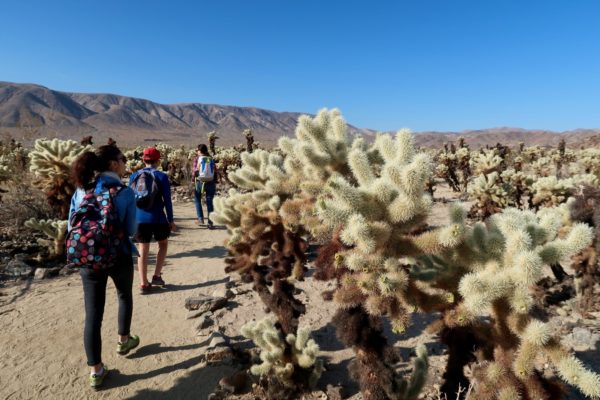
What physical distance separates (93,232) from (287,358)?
6.16 ft

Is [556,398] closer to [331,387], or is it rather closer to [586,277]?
[331,387]

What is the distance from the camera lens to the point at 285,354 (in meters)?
2.93

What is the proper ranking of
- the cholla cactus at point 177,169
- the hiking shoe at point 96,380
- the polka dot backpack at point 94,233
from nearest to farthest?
the polka dot backpack at point 94,233 → the hiking shoe at point 96,380 → the cholla cactus at point 177,169

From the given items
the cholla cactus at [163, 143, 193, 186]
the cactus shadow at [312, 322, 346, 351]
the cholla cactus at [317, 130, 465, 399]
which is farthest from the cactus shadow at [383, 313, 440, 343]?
the cholla cactus at [163, 143, 193, 186]

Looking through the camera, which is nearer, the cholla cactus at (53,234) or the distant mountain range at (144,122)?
the cholla cactus at (53,234)

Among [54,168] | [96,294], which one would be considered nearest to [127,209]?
[96,294]

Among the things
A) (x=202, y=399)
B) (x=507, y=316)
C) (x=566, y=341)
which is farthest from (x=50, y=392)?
(x=566, y=341)

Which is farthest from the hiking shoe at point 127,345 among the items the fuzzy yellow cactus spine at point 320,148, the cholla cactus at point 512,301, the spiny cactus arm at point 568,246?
the spiny cactus arm at point 568,246

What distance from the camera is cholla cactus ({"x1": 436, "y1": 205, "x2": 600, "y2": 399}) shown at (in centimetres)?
178

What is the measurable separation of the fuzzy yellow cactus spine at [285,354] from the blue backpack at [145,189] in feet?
7.94

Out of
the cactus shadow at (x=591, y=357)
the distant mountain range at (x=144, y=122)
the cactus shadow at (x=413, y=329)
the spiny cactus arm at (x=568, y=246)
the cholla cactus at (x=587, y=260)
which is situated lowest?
the cactus shadow at (x=413, y=329)

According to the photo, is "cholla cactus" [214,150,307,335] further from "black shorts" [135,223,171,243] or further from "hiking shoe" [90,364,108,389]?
"black shorts" [135,223,171,243]

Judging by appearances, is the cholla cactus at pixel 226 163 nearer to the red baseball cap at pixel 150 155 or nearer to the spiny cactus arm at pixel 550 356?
the red baseball cap at pixel 150 155

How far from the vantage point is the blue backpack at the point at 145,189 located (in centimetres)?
447
